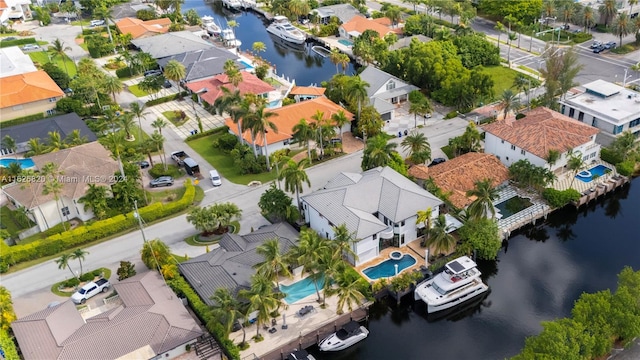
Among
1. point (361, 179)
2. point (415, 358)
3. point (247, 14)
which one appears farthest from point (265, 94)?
point (247, 14)

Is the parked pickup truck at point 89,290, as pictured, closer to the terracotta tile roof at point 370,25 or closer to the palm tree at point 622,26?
the terracotta tile roof at point 370,25

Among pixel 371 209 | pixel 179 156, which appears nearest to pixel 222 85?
pixel 179 156

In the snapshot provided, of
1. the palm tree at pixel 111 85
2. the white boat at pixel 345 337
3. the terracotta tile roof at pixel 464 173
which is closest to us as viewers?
the white boat at pixel 345 337

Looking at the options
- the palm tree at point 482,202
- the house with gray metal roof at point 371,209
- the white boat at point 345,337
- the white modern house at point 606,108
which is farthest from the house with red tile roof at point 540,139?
the white boat at point 345,337

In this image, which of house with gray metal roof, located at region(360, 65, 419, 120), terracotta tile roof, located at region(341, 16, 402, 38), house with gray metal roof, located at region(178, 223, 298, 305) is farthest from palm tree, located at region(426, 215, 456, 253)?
terracotta tile roof, located at region(341, 16, 402, 38)

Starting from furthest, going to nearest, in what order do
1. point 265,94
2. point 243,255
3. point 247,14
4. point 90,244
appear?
1. point 247,14
2. point 265,94
3. point 90,244
4. point 243,255

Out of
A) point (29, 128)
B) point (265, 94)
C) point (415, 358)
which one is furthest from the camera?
point (265, 94)

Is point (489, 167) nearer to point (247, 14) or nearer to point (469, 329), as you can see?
point (469, 329)

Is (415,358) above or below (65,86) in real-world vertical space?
below
